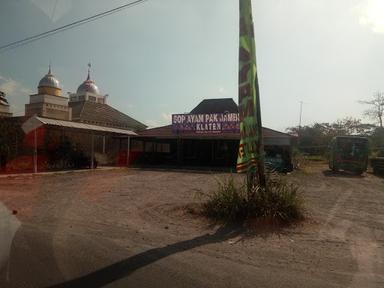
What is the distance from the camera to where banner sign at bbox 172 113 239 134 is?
30.7 metres

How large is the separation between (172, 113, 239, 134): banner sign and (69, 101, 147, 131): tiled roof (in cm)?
1147

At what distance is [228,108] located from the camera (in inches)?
1702

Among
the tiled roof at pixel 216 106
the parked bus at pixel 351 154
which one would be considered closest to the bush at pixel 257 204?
the parked bus at pixel 351 154

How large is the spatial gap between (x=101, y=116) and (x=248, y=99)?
1357 inches

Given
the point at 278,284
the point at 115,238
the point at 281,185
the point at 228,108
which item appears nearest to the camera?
the point at 278,284

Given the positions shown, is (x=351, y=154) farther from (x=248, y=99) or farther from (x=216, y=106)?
(x=248, y=99)

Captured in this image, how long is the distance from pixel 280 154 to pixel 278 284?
2361 cm

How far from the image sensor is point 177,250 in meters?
6.12

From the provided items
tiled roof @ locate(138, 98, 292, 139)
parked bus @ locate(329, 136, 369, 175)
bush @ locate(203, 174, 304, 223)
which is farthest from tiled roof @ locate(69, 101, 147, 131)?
bush @ locate(203, 174, 304, 223)

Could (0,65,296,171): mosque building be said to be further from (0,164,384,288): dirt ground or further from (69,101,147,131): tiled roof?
(0,164,384,288): dirt ground

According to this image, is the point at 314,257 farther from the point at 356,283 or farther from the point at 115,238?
the point at 115,238

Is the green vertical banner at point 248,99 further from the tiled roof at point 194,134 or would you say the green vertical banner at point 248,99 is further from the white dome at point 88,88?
the white dome at point 88,88

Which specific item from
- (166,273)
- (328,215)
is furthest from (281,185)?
(166,273)

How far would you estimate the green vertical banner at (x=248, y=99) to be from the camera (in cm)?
930
